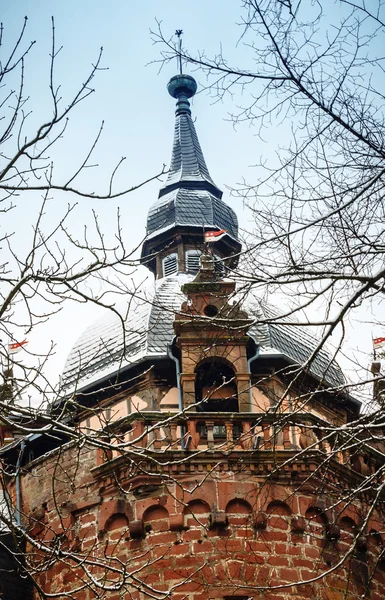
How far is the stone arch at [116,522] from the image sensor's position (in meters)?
16.6

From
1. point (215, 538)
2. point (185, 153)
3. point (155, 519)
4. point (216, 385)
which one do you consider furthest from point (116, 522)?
point (185, 153)

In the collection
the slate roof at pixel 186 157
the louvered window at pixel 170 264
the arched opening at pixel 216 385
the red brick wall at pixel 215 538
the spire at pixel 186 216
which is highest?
the slate roof at pixel 186 157

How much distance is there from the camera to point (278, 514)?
1648 centimetres

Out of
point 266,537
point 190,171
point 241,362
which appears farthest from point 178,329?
point 190,171

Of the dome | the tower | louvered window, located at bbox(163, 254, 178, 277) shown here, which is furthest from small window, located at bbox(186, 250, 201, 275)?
the tower

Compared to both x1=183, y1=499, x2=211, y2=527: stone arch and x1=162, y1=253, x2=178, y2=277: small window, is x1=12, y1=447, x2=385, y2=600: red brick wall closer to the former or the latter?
x1=183, y1=499, x2=211, y2=527: stone arch

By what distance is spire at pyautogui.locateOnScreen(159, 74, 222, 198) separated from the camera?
30609 mm

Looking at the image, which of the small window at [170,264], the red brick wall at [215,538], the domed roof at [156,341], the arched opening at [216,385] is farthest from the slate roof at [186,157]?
the red brick wall at [215,538]

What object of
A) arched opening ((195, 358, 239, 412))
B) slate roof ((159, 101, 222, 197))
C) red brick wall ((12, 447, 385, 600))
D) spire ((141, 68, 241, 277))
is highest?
slate roof ((159, 101, 222, 197))

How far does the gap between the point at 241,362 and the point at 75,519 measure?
13.5 ft

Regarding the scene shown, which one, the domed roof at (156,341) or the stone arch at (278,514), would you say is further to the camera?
the domed roof at (156,341)

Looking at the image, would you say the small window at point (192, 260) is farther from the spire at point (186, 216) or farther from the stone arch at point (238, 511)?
the stone arch at point (238, 511)

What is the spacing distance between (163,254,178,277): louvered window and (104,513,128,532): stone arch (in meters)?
11.5

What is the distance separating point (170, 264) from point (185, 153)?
5724 mm
